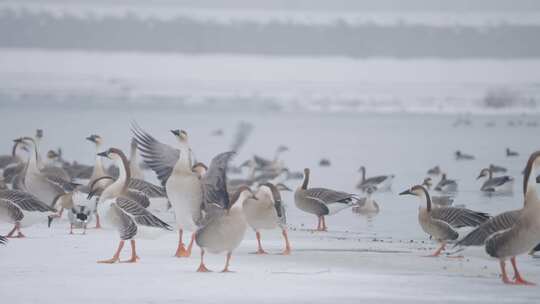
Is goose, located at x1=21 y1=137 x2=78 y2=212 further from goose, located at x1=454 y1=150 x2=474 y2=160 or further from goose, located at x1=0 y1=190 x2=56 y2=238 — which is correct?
goose, located at x1=454 y1=150 x2=474 y2=160

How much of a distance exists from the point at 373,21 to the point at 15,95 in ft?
128

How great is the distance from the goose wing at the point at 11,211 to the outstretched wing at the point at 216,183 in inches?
73.3

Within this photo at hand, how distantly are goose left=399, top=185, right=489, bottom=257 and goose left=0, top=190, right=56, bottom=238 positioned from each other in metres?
3.86

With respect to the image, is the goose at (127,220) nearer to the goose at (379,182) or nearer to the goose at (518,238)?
the goose at (518,238)

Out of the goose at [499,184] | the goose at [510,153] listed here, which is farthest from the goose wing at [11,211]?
the goose at [510,153]

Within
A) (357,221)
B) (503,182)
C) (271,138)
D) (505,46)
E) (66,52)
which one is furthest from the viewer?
(505,46)

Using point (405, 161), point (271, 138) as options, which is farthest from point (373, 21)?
point (405, 161)

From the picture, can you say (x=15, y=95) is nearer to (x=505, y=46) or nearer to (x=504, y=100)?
(x=504, y=100)

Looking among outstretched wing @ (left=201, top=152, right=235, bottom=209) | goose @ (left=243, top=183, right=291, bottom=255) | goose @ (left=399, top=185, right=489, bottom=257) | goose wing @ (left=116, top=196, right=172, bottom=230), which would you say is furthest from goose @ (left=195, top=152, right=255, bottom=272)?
goose @ (left=399, top=185, right=489, bottom=257)

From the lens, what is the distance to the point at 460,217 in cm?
982

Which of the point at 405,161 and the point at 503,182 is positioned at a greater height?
the point at 405,161

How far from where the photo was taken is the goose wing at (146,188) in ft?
38.1

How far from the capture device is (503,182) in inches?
604

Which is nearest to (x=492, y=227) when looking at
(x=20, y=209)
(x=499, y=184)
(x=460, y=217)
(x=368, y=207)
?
(x=460, y=217)
